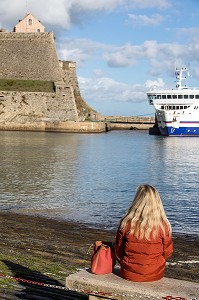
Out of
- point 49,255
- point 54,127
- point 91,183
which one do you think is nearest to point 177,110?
point 54,127

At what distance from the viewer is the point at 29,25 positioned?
81750 mm

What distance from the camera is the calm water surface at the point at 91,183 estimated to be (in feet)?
49.6

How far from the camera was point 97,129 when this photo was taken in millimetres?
71312

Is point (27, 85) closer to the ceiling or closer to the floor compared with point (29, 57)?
closer to the floor

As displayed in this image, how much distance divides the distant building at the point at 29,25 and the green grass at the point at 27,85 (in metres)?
11.4

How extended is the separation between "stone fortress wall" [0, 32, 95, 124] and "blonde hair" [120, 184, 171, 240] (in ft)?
215

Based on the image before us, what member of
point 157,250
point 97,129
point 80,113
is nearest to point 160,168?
point 157,250

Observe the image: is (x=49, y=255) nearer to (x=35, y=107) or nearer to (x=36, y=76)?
(x=35, y=107)

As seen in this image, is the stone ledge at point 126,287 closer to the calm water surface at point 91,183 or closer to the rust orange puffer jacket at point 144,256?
the rust orange puffer jacket at point 144,256

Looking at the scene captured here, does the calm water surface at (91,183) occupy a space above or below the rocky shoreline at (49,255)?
below

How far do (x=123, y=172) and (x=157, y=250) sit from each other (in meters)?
23.1

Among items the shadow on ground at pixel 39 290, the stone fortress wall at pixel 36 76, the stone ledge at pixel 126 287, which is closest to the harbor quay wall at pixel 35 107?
the stone fortress wall at pixel 36 76

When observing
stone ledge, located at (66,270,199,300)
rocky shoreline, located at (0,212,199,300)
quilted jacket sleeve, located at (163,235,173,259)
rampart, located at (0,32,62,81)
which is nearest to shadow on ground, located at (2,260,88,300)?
rocky shoreline, located at (0,212,199,300)

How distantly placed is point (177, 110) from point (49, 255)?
2476 inches
